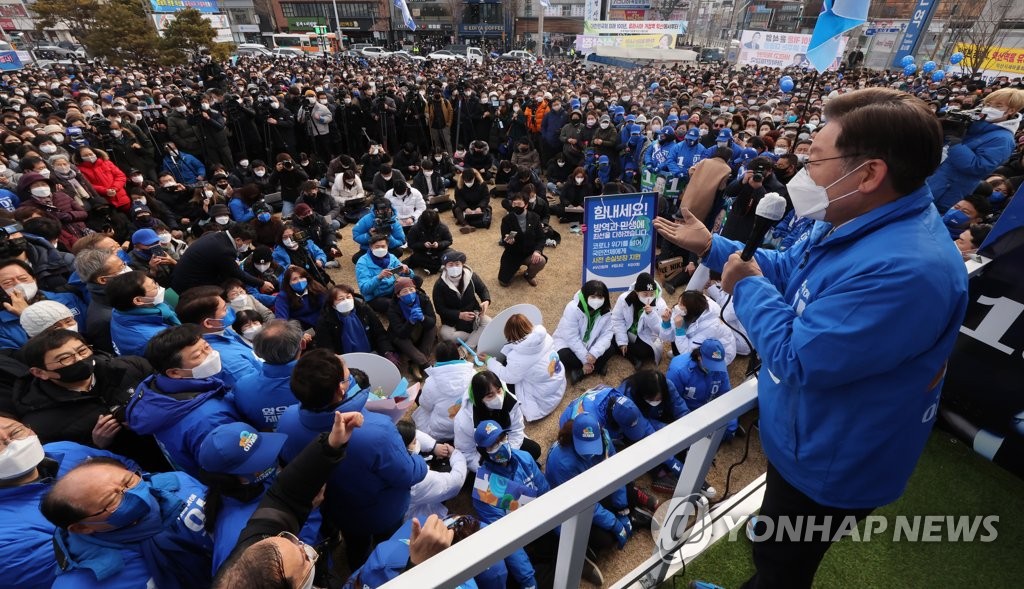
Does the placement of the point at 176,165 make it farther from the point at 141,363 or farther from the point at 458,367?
the point at 458,367

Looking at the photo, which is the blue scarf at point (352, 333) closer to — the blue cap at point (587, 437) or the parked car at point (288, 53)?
the blue cap at point (587, 437)

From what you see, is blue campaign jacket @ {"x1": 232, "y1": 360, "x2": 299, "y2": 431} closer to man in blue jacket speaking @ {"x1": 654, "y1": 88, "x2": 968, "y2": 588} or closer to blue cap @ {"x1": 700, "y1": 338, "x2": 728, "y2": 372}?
man in blue jacket speaking @ {"x1": 654, "y1": 88, "x2": 968, "y2": 588}

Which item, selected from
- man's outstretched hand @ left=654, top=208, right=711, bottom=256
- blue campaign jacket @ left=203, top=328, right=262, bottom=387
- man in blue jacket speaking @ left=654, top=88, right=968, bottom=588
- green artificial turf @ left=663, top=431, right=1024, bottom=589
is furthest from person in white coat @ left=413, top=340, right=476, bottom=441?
man in blue jacket speaking @ left=654, top=88, right=968, bottom=588

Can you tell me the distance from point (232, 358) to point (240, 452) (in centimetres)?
141

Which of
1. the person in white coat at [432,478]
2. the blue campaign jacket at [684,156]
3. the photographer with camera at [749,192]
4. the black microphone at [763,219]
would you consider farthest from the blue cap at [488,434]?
the blue campaign jacket at [684,156]

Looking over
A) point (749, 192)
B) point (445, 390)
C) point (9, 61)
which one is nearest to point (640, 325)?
point (749, 192)

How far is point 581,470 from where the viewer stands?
3.09 m

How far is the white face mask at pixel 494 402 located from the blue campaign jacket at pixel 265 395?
52.8 inches

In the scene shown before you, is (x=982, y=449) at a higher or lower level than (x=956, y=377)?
lower

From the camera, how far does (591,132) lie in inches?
394

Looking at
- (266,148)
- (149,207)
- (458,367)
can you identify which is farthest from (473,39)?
(458,367)

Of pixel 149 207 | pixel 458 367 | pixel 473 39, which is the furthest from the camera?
pixel 473 39

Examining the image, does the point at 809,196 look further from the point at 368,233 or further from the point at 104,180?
the point at 104,180

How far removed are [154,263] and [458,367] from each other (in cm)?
383
